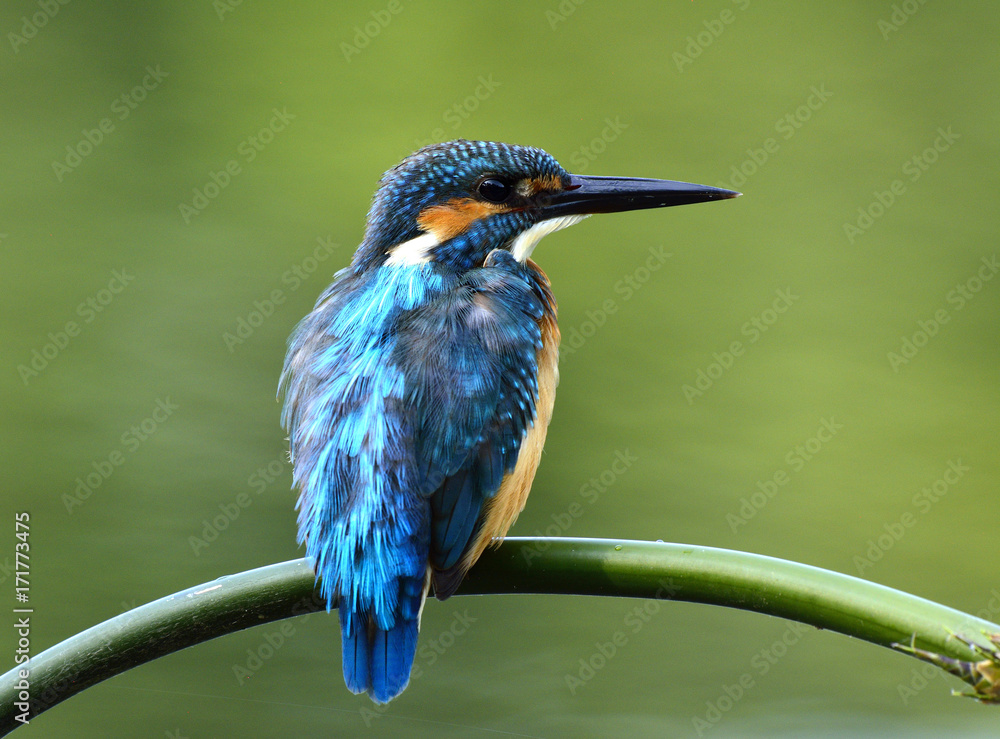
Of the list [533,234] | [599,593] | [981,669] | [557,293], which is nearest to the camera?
[981,669]

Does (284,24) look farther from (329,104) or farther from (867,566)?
(867,566)

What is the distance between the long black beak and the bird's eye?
72 millimetres

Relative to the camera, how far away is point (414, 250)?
156 cm

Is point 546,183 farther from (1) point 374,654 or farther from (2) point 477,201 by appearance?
(1) point 374,654

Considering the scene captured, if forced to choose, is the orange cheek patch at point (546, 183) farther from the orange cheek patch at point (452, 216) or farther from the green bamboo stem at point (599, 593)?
the green bamboo stem at point (599, 593)

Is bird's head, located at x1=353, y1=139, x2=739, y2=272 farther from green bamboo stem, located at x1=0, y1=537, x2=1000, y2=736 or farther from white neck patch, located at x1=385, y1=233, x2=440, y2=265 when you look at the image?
green bamboo stem, located at x1=0, y1=537, x2=1000, y2=736

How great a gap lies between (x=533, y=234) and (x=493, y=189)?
4.0 inches

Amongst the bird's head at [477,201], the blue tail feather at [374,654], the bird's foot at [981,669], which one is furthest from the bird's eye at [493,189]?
the bird's foot at [981,669]

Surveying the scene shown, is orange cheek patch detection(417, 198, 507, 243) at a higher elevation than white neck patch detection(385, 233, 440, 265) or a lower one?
higher

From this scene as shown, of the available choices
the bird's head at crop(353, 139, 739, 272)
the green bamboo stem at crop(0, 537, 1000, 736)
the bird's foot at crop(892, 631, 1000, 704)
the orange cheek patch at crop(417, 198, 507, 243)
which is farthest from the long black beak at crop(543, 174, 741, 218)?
the bird's foot at crop(892, 631, 1000, 704)

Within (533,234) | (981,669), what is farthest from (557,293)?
(981,669)

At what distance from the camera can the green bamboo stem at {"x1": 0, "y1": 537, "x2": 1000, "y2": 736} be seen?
76 cm

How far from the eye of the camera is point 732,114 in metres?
3.25

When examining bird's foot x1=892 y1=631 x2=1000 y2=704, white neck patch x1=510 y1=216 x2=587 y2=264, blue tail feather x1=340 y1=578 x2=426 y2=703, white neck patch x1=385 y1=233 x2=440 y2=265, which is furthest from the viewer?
white neck patch x1=510 y1=216 x2=587 y2=264
